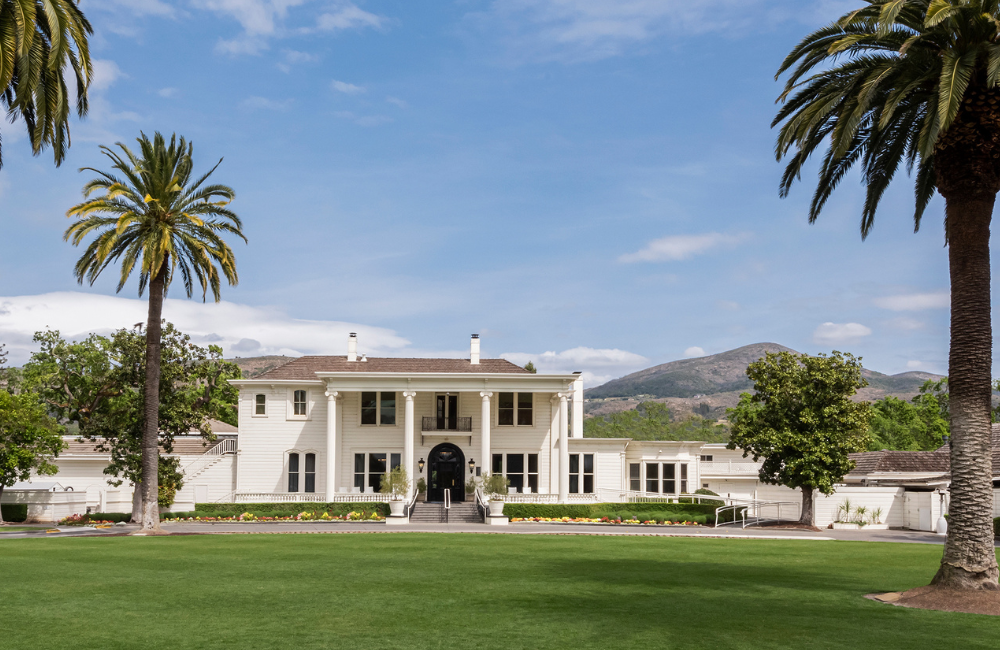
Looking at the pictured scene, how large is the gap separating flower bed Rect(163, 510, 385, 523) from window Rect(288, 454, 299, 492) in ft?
25.8

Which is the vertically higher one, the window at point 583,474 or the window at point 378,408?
the window at point 378,408

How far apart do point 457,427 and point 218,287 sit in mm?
18615

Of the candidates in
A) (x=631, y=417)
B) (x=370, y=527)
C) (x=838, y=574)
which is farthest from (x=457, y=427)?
(x=631, y=417)

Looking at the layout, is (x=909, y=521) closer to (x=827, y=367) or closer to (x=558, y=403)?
(x=827, y=367)

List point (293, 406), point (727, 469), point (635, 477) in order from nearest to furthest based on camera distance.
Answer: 1. point (293, 406)
2. point (635, 477)
3. point (727, 469)

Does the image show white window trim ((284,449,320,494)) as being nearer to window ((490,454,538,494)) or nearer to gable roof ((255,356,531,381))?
gable roof ((255,356,531,381))

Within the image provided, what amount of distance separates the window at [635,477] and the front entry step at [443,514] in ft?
38.1

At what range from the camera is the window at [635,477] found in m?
52.9

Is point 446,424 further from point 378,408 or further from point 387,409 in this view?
point 378,408

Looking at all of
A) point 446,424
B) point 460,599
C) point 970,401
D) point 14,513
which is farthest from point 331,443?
point 970,401

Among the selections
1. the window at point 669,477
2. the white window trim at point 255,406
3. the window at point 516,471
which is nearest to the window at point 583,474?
the window at point 516,471

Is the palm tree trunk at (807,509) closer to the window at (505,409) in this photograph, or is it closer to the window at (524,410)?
the window at (524,410)

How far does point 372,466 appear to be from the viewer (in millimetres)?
50469

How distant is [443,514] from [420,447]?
762 centimetres
